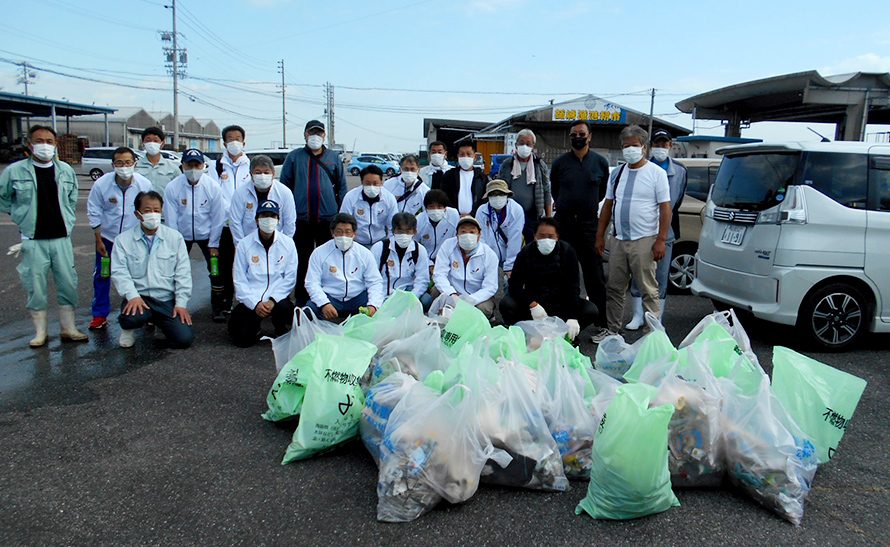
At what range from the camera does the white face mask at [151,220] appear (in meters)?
5.01

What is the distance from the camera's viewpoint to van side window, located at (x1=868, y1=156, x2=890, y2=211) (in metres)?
4.95

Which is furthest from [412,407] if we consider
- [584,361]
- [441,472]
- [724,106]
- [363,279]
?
[724,106]

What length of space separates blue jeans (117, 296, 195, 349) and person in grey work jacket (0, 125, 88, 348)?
62 centimetres

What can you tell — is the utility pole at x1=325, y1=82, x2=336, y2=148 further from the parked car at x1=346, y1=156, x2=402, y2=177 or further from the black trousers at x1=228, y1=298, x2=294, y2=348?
the black trousers at x1=228, y1=298, x2=294, y2=348

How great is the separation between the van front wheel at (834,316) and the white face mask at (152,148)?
251 inches

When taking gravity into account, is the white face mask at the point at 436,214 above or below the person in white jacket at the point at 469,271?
above

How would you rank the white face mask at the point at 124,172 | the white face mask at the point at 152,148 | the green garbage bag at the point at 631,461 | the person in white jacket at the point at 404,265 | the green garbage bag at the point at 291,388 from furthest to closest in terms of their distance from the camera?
the white face mask at the point at 152,148
the person in white jacket at the point at 404,265
the white face mask at the point at 124,172
the green garbage bag at the point at 291,388
the green garbage bag at the point at 631,461

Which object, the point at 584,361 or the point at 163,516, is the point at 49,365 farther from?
the point at 584,361

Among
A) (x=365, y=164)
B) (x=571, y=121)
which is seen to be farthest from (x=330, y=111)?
(x=571, y=121)

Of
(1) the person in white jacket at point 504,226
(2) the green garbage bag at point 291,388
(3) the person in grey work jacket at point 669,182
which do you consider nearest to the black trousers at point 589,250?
(3) the person in grey work jacket at point 669,182

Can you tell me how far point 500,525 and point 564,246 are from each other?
305cm

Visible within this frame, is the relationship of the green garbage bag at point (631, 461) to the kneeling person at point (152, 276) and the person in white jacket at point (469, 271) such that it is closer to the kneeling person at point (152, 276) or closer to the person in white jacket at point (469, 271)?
the person in white jacket at point (469, 271)

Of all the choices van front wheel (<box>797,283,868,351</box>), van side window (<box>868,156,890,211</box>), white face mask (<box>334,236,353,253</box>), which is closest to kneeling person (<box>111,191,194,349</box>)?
white face mask (<box>334,236,353,253</box>)

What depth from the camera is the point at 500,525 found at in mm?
2561
